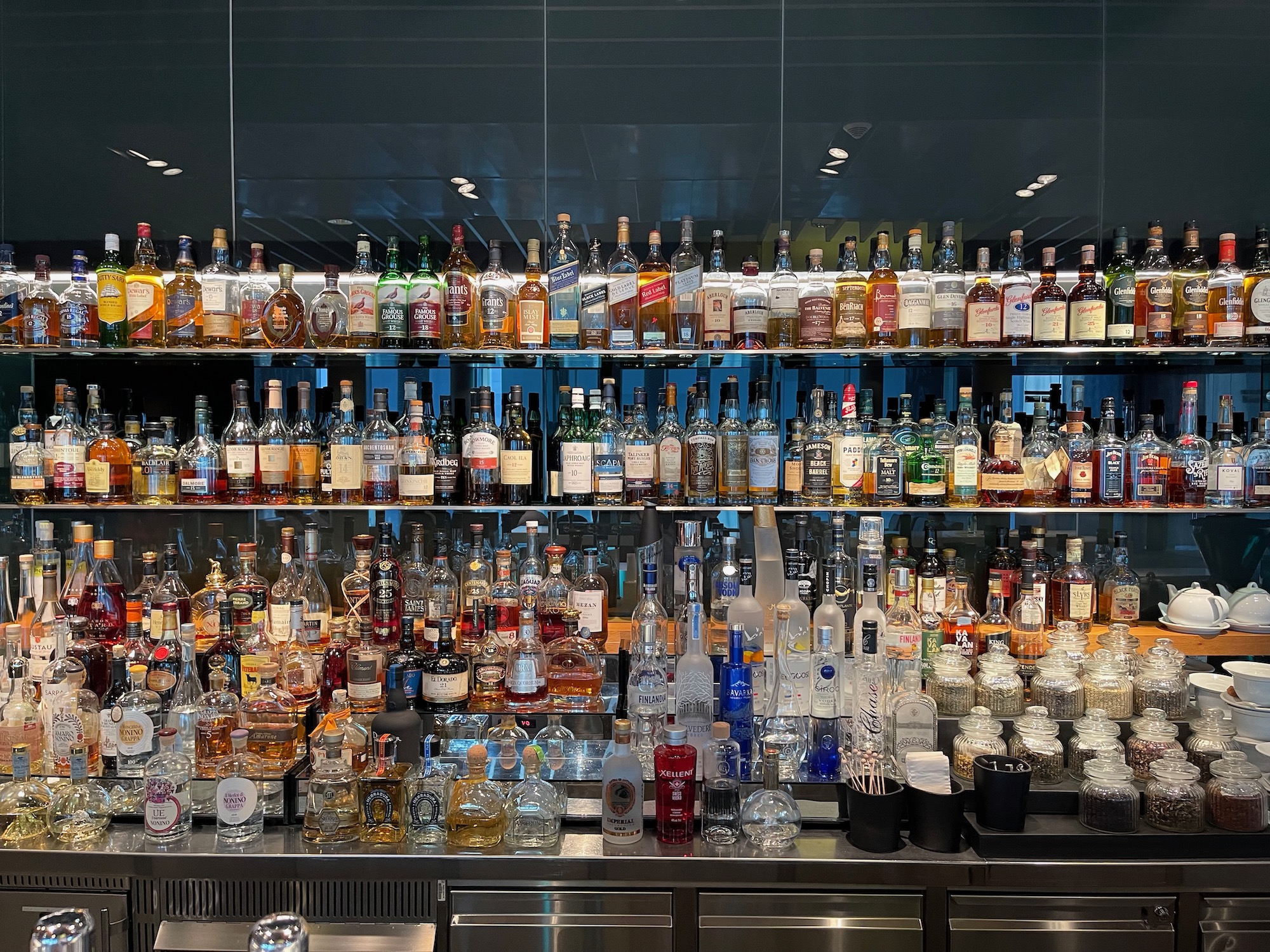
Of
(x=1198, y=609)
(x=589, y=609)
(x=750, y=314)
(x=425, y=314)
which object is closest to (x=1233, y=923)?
(x=1198, y=609)

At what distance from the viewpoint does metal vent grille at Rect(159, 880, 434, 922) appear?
78.2 inches

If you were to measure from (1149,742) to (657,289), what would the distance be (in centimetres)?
187

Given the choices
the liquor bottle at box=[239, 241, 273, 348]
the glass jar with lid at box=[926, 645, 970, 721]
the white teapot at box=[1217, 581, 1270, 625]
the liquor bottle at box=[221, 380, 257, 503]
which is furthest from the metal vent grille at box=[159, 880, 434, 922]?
the white teapot at box=[1217, 581, 1270, 625]

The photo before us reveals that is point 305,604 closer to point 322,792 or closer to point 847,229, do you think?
point 322,792

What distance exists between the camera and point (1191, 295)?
2.80 meters

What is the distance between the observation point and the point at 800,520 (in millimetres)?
2850

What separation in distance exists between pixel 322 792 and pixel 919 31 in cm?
301

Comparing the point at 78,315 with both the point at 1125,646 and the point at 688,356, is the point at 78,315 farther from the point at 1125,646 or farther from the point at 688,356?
the point at 1125,646

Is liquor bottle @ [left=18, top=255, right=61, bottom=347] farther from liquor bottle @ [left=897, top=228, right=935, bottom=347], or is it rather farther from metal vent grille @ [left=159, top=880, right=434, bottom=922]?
liquor bottle @ [left=897, top=228, right=935, bottom=347]

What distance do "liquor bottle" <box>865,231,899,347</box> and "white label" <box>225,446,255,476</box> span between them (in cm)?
207

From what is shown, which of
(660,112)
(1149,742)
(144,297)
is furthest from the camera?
(660,112)

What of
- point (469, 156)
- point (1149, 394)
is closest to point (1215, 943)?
point (1149, 394)

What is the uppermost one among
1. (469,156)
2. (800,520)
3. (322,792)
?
(469,156)

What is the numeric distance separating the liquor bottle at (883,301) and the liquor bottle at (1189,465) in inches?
40.8
